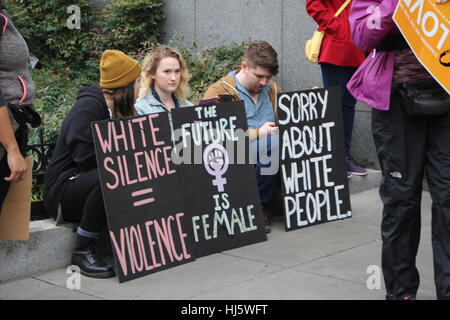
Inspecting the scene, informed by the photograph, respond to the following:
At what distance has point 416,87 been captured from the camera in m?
3.79

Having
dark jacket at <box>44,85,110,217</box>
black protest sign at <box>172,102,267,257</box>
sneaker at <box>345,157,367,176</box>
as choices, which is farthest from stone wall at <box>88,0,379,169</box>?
dark jacket at <box>44,85,110,217</box>

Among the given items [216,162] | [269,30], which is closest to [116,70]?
[216,162]

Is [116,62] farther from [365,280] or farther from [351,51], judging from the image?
[351,51]

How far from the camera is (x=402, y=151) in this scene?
3.88m

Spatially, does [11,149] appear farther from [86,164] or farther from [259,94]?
[259,94]

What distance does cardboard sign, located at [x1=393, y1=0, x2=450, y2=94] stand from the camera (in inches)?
141

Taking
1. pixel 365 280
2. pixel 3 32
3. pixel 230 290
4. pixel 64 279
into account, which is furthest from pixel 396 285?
pixel 3 32

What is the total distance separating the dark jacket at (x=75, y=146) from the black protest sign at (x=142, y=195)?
0.20 meters

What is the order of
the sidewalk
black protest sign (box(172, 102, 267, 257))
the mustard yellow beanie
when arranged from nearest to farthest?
the sidewalk, the mustard yellow beanie, black protest sign (box(172, 102, 267, 257))

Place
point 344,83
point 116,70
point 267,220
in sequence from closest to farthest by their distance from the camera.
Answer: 1. point 116,70
2. point 267,220
3. point 344,83

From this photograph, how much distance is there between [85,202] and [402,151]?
1918mm

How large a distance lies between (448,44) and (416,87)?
30 cm

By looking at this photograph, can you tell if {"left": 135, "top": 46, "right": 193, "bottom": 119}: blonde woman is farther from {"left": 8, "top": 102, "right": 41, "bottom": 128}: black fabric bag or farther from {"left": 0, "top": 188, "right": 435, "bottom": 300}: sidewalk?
{"left": 8, "top": 102, "right": 41, "bottom": 128}: black fabric bag

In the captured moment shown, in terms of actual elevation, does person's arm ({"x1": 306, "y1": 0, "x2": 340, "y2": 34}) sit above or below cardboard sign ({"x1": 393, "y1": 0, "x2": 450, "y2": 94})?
above
